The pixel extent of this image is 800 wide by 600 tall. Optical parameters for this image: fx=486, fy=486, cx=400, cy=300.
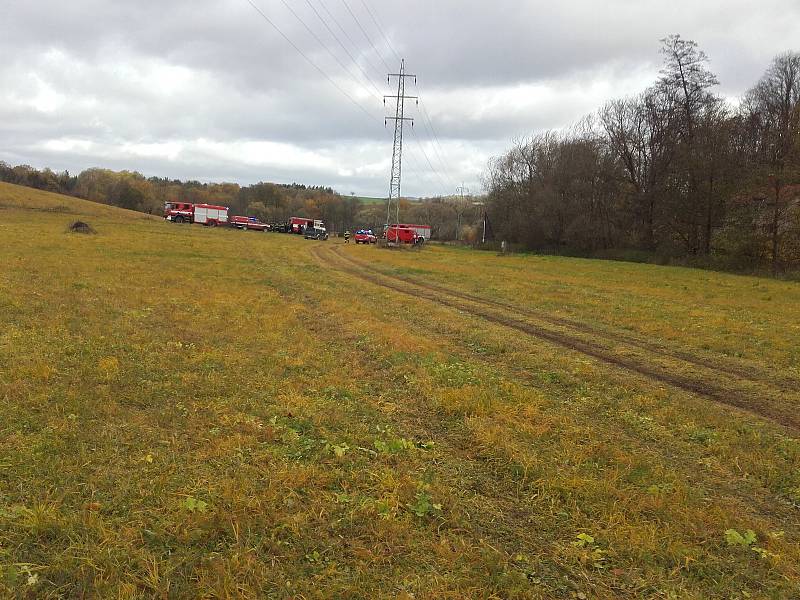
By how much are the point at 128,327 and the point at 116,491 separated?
6.03m

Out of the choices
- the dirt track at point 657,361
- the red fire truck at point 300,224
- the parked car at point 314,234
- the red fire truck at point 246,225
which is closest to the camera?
the dirt track at point 657,361

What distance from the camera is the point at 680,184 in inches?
1625

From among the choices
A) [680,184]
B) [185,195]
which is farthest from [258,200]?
[680,184]

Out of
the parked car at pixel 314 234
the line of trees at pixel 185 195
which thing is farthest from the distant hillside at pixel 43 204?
the line of trees at pixel 185 195

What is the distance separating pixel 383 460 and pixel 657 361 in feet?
20.8

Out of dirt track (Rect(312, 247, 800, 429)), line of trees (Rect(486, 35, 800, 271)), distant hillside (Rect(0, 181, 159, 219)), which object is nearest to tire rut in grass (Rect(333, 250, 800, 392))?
dirt track (Rect(312, 247, 800, 429))

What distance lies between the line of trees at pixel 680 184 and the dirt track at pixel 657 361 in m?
27.4

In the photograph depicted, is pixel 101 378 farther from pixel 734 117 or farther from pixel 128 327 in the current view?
pixel 734 117

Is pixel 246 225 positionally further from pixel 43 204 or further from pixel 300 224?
pixel 43 204

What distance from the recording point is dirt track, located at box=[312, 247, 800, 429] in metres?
6.78

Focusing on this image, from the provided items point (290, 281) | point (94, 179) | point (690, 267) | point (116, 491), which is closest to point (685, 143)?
point (690, 267)

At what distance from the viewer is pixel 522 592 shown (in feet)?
9.75

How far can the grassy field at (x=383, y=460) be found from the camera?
10.2 ft

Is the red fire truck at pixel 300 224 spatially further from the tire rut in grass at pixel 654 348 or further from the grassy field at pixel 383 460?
the grassy field at pixel 383 460
